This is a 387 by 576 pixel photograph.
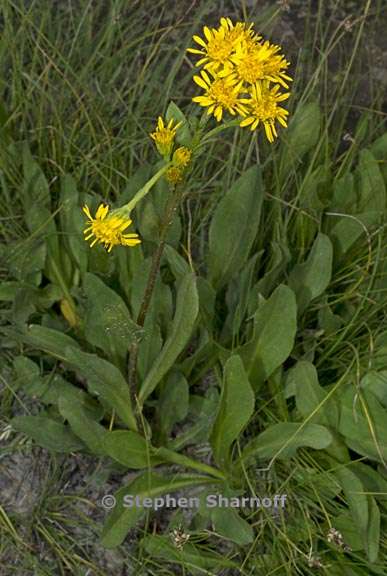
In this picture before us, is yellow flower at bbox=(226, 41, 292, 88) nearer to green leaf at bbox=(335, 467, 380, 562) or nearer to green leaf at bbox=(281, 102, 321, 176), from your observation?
green leaf at bbox=(281, 102, 321, 176)

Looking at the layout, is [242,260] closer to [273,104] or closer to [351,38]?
[273,104]

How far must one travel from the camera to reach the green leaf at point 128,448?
1.57m

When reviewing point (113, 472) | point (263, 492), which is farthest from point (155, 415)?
point (263, 492)

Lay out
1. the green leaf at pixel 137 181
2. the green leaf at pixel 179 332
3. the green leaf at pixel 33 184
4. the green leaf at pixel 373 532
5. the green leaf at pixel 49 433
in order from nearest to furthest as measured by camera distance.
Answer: the green leaf at pixel 179 332 → the green leaf at pixel 373 532 → the green leaf at pixel 49 433 → the green leaf at pixel 137 181 → the green leaf at pixel 33 184

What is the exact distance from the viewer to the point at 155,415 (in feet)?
5.74

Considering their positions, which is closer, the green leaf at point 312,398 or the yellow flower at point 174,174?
the yellow flower at point 174,174

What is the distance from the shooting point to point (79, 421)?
1.60 metres

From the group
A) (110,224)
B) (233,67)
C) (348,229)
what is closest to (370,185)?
(348,229)

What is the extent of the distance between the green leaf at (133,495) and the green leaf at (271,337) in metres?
0.24

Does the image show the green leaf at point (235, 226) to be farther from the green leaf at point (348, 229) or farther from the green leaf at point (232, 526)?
the green leaf at point (232, 526)

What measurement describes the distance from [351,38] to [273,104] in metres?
1.08

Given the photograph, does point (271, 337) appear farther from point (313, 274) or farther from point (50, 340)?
point (50, 340)

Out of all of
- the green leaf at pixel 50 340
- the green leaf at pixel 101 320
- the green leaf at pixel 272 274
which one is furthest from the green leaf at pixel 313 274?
the green leaf at pixel 50 340

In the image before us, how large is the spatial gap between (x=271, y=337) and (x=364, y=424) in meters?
0.24
